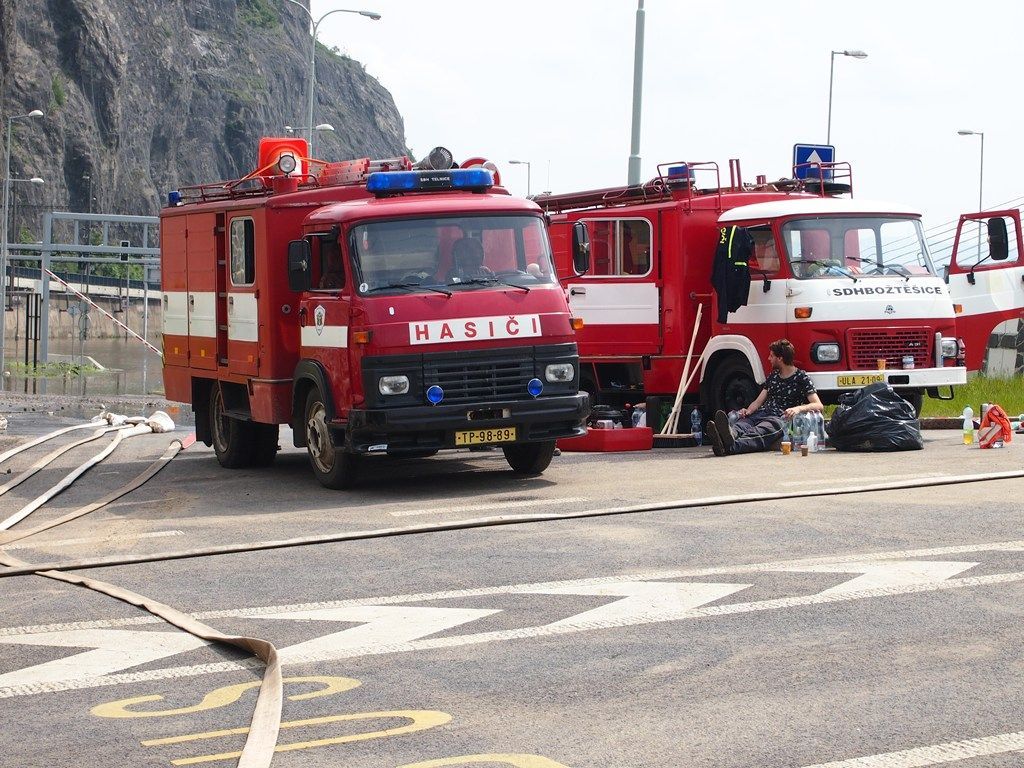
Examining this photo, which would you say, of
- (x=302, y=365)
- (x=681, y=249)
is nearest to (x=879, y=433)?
(x=681, y=249)

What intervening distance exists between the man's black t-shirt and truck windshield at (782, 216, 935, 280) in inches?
52.2

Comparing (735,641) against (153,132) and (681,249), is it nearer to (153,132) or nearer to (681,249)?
(681,249)

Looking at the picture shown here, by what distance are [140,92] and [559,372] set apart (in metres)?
118

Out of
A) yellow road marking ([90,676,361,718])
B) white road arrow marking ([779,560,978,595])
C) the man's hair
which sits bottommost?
yellow road marking ([90,676,361,718])

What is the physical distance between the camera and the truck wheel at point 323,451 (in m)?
14.6

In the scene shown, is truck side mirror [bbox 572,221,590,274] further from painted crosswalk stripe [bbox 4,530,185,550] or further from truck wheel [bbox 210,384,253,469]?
painted crosswalk stripe [bbox 4,530,185,550]

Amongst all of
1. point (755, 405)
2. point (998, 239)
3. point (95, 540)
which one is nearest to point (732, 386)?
point (755, 405)

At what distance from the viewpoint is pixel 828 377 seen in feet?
58.2

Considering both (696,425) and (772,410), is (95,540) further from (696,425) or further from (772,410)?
(696,425)

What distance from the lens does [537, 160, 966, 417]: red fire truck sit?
704 inches

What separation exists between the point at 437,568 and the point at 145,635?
86.4 inches

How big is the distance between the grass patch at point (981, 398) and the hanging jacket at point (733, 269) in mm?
4576

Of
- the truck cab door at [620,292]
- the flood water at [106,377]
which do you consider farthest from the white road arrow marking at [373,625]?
the flood water at [106,377]

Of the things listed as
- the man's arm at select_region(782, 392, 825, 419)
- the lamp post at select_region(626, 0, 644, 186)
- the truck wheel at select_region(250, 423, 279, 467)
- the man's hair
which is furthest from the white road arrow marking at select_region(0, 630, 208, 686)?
the lamp post at select_region(626, 0, 644, 186)
